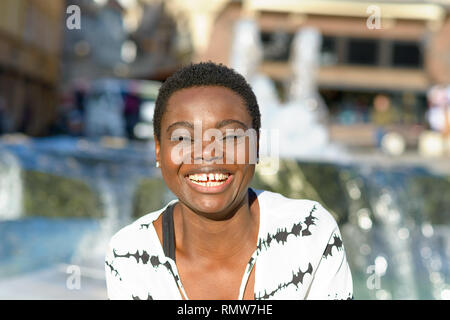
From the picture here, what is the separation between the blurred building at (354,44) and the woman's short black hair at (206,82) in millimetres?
25706

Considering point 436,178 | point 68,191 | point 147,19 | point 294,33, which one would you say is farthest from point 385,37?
point 68,191

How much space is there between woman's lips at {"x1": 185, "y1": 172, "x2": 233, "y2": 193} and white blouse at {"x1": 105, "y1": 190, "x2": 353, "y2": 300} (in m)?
0.20

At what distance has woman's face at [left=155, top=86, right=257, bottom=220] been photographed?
64.1 inches

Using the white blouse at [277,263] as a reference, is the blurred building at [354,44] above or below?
above

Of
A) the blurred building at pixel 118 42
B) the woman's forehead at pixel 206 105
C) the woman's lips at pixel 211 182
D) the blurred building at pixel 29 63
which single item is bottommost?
the woman's lips at pixel 211 182

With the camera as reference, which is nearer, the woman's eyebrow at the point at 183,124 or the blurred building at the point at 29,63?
the woman's eyebrow at the point at 183,124

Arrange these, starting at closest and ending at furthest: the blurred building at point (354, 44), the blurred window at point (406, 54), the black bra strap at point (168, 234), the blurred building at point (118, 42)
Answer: the black bra strap at point (168, 234), the blurred building at point (354, 44), the blurred window at point (406, 54), the blurred building at point (118, 42)

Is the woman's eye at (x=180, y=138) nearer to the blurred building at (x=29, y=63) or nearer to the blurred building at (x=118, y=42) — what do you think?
the blurred building at (x=29, y=63)

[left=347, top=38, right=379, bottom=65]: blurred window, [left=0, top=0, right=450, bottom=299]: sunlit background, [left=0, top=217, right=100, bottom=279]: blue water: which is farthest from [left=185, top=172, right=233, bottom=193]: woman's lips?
[left=347, top=38, right=379, bottom=65]: blurred window

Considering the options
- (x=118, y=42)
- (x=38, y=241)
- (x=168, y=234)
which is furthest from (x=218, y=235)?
(x=118, y=42)

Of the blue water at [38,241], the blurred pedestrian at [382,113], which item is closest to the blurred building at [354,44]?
the blurred pedestrian at [382,113]

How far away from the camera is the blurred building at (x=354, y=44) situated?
2745 centimetres

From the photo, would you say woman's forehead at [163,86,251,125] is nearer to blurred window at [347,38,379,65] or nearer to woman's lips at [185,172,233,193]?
woman's lips at [185,172,233,193]

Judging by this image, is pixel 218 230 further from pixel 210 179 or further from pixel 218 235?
pixel 210 179
